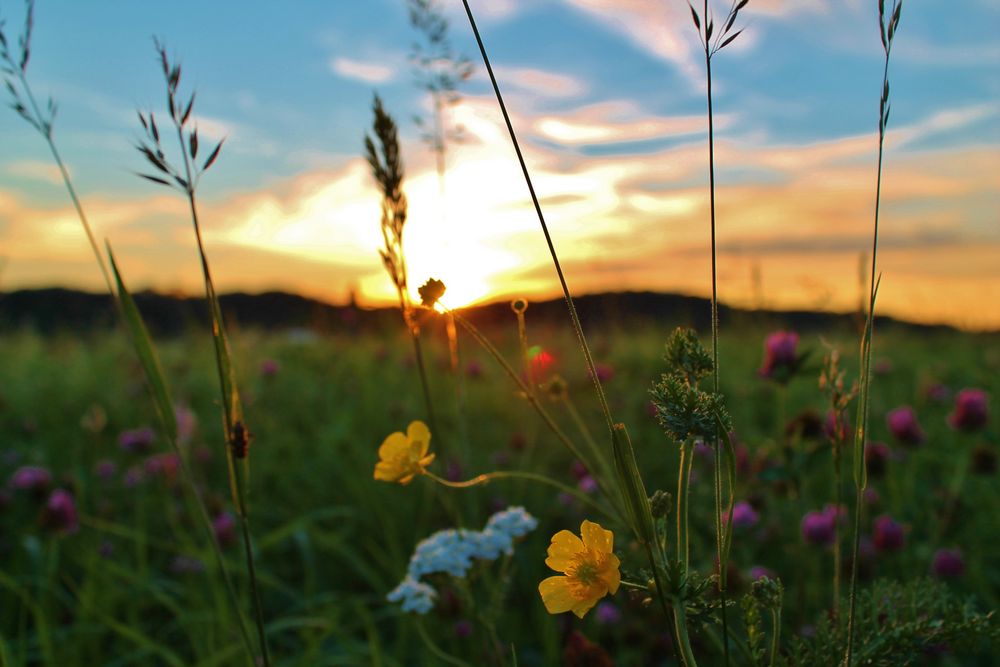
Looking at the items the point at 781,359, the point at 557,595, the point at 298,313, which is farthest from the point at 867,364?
the point at 298,313

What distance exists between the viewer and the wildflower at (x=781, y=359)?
212cm

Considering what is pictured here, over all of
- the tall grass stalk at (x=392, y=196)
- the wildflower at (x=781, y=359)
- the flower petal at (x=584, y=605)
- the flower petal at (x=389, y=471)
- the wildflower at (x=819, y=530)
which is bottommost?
the wildflower at (x=819, y=530)

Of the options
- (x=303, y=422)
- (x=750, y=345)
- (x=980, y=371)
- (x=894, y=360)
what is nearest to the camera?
(x=303, y=422)

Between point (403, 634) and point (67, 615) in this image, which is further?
point (67, 615)

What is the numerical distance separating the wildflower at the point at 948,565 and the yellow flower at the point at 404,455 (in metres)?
1.76

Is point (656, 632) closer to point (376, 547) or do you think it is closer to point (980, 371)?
point (376, 547)

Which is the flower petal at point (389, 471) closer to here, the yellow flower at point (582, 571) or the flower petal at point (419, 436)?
the flower petal at point (419, 436)

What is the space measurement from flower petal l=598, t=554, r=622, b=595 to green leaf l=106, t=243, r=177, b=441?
0.63 meters

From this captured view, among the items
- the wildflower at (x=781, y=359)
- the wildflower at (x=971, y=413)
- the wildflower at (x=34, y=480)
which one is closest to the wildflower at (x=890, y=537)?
the wildflower at (x=781, y=359)

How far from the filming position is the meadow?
2.84ft

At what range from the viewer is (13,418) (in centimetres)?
434

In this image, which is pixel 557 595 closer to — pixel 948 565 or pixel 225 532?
pixel 948 565

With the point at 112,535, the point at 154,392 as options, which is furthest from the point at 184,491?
the point at 154,392

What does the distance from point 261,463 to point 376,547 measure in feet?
3.13
